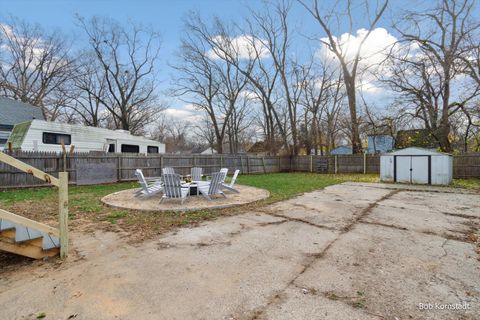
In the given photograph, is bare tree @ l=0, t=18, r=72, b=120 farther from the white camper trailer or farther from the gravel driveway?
the gravel driveway

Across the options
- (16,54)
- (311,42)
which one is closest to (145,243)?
(311,42)

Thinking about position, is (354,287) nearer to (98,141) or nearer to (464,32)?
(98,141)

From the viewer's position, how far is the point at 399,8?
15.3 metres

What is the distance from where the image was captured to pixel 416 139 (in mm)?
19078

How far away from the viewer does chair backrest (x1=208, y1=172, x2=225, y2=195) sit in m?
7.14

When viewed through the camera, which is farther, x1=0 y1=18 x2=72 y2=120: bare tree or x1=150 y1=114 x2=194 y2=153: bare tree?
x1=150 y1=114 x2=194 y2=153: bare tree

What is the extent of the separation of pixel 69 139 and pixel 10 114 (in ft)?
31.2

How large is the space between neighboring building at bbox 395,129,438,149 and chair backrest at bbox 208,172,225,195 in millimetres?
16456

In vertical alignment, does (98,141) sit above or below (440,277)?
above

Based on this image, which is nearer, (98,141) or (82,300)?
(82,300)

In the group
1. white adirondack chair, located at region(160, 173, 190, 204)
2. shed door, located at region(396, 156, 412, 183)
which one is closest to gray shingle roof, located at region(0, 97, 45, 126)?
white adirondack chair, located at region(160, 173, 190, 204)

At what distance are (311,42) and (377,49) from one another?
714 centimetres

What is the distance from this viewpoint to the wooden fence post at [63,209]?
3.21m

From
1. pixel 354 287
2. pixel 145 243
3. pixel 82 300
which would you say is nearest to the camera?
pixel 82 300
